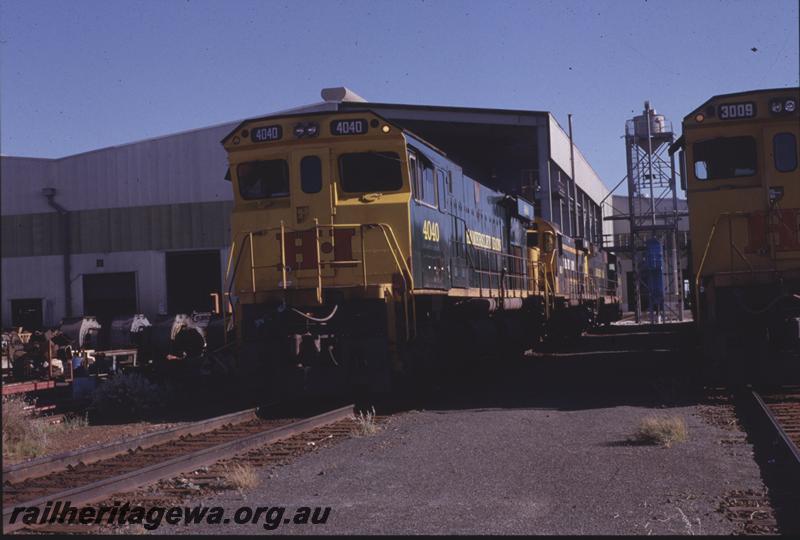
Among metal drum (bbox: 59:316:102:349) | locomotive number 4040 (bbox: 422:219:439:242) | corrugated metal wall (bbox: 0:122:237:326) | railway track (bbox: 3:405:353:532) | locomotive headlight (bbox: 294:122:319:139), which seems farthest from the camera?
corrugated metal wall (bbox: 0:122:237:326)

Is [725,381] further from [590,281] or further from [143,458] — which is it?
[590,281]

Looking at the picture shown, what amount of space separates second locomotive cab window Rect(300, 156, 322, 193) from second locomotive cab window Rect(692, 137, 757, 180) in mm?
5441

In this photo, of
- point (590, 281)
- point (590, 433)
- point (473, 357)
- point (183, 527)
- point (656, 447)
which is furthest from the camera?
point (590, 281)

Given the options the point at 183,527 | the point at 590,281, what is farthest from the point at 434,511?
the point at 590,281

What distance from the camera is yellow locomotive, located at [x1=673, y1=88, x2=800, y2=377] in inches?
459

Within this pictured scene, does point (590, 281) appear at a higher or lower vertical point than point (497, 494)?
higher

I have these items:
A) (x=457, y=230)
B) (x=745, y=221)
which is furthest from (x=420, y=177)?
(x=745, y=221)

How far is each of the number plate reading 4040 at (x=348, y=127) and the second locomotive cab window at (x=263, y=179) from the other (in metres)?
0.85

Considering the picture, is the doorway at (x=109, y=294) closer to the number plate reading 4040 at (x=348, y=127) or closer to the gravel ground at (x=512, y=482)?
the number plate reading 4040 at (x=348, y=127)

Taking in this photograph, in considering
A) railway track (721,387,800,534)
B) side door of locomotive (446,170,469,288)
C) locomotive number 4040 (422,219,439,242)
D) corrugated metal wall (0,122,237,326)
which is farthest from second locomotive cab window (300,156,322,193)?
corrugated metal wall (0,122,237,326)

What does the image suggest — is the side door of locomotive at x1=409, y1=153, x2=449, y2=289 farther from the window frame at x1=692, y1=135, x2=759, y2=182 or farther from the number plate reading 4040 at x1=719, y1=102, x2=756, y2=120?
the number plate reading 4040 at x1=719, y1=102, x2=756, y2=120

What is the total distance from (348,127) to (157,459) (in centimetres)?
541

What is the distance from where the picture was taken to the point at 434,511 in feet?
19.3

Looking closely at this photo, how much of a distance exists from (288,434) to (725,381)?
655 centimetres
